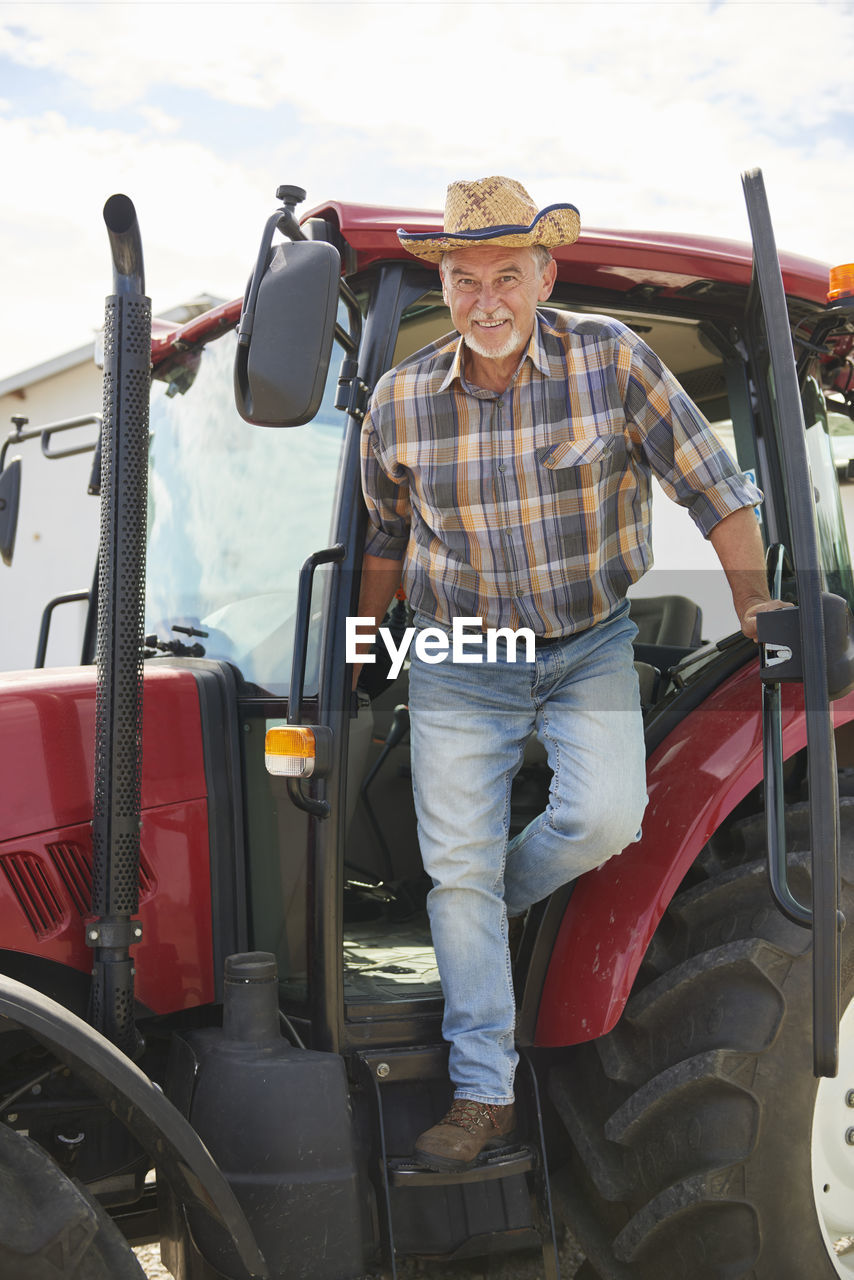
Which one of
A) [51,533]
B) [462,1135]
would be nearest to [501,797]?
[462,1135]

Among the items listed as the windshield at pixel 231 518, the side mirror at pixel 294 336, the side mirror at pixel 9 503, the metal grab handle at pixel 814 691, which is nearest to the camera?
the metal grab handle at pixel 814 691

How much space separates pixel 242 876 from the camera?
244cm

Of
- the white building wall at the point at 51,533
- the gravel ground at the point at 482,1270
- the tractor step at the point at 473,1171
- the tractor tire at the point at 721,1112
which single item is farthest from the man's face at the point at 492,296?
the white building wall at the point at 51,533

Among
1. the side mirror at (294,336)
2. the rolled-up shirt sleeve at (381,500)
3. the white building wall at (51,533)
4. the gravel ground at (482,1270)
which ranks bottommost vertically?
the gravel ground at (482,1270)

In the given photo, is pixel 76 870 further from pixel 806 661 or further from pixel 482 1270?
pixel 482 1270

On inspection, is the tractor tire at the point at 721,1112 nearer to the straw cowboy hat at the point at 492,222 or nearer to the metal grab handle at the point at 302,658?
the metal grab handle at the point at 302,658

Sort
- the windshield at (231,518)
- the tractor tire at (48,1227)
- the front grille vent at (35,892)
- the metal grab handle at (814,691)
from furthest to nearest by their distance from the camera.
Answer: the windshield at (231,518) → the front grille vent at (35,892) → the metal grab handle at (814,691) → the tractor tire at (48,1227)

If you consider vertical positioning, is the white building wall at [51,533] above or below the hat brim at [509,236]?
above

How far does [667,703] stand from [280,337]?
1.23 metres

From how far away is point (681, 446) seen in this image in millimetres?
2303

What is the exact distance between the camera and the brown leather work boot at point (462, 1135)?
219 cm

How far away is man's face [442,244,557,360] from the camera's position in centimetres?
233

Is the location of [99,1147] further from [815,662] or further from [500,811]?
[815,662]

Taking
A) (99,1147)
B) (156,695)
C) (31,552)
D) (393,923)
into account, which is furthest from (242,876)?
(31,552)
